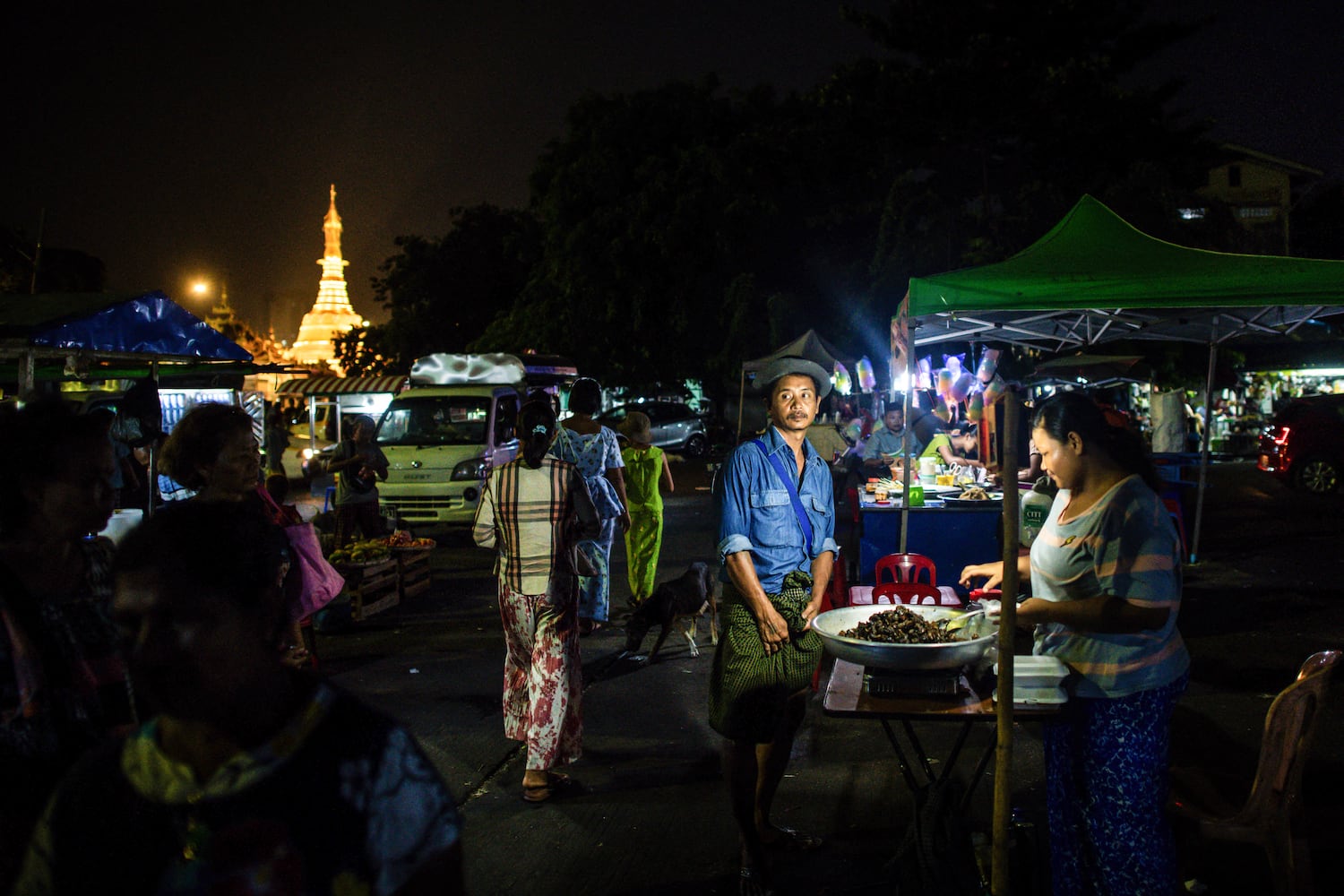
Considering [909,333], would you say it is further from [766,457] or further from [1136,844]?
[1136,844]

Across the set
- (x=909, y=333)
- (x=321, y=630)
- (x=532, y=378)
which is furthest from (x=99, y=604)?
(x=532, y=378)

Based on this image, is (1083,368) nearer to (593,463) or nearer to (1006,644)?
(593,463)

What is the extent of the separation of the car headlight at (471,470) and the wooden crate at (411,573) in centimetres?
334

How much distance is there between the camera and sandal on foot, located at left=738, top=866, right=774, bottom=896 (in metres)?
3.41

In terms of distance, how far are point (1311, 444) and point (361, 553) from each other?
1530 cm

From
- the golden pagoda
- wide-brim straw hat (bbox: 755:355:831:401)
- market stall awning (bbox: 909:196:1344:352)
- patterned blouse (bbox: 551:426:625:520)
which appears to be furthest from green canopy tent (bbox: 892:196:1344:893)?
the golden pagoda

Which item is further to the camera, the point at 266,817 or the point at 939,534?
the point at 939,534

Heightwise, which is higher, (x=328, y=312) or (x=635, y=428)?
(x=328, y=312)

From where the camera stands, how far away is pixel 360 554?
8.52m

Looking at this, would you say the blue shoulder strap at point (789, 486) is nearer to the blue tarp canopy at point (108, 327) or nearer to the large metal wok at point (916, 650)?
the large metal wok at point (916, 650)

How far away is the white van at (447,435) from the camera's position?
42.3 feet

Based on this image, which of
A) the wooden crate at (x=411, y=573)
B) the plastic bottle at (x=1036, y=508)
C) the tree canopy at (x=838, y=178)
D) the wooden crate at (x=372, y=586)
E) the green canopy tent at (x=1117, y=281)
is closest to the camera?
the plastic bottle at (x=1036, y=508)

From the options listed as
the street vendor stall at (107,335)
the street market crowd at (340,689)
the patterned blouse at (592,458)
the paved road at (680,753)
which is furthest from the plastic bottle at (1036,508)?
the street vendor stall at (107,335)

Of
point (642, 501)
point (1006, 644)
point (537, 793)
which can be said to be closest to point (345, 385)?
point (642, 501)
